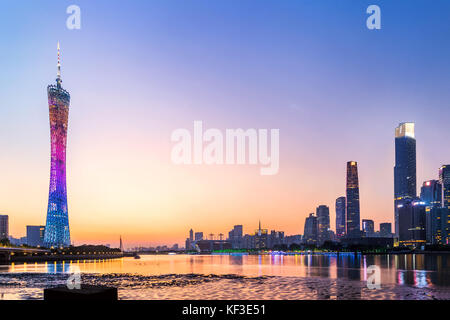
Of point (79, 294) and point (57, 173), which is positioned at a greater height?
point (57, 173)

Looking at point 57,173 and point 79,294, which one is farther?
point 57,173

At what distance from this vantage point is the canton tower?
5389 inches

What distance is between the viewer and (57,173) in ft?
448

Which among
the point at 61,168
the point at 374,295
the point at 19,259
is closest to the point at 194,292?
the point at 374,295

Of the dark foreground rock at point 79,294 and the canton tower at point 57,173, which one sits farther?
the canton tower at point 57,173

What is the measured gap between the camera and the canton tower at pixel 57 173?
137m

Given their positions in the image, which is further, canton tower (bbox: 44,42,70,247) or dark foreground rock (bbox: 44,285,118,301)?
canton tower (bbox: 44,42,70,247)
